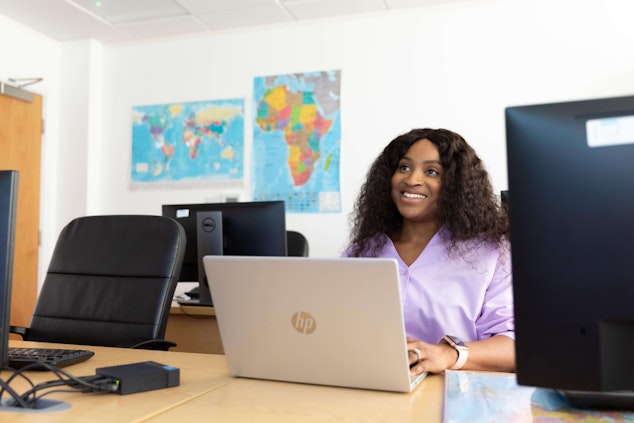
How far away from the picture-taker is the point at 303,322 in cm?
101

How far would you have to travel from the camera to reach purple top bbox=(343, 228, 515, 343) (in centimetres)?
149

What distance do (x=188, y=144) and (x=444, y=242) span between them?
9.38 feet

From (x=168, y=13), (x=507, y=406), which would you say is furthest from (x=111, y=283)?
(x=168, y=13)

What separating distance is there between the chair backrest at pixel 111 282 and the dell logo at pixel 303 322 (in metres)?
0.86

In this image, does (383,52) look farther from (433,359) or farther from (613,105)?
(613,105)

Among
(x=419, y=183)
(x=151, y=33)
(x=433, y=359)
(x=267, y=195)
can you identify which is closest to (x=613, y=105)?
(x=433, y=359)

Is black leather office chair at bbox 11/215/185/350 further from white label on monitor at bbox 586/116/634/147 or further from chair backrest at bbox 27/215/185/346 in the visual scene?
white label on monitor at bbox 586/116/634/147

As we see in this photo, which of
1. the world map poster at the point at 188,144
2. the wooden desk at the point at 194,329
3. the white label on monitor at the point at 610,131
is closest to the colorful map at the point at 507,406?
the white label on monitor at the point at 610,131

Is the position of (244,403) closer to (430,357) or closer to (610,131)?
(430,357)

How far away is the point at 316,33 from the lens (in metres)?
3.86

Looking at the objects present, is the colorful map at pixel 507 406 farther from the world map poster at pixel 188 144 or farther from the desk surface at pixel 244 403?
the world map poster at pixel 188 144

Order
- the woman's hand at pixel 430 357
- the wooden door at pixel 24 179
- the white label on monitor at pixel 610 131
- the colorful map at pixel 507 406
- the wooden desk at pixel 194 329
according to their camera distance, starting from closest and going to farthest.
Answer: the white label on monitor at pixel 610 131 → the colorful map at pixel 507 406 → the woman's hand at pixel 430 357 → the wooden desk at pixel 194 329 → the wooden door at pixel 24 179

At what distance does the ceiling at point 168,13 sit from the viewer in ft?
11.9

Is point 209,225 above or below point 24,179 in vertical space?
below
